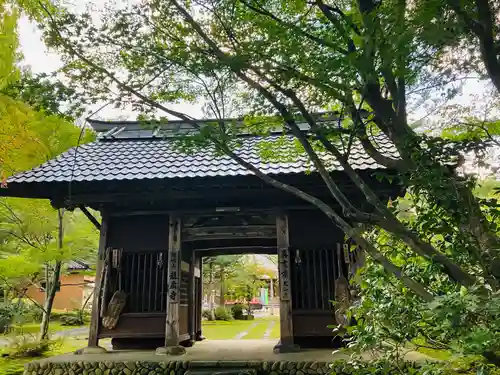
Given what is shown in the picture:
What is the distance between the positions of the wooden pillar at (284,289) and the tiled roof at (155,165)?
1.28m

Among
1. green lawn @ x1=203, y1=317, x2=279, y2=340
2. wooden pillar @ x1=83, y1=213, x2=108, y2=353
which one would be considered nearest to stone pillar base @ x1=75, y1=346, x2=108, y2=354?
wooden pillar @ x1=83, y1=213, x2=108, y2=353

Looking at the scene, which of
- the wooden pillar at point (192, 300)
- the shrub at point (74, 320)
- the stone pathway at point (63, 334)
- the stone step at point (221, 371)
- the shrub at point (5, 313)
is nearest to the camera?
the stone step at point (221, 371)

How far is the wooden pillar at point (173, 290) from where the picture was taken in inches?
270

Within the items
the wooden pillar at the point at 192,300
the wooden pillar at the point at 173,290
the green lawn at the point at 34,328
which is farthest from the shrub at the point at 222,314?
the wooden pillar at the point at 173,290

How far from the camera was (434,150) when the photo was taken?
263 centimetres

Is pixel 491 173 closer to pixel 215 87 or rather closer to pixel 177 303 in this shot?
pixel 215 87

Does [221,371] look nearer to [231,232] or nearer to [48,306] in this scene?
[231,232]

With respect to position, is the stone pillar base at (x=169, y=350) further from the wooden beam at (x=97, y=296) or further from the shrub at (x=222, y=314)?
the shrub at (x=222, y=314)

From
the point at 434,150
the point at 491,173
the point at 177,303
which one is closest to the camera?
the point at 434,150

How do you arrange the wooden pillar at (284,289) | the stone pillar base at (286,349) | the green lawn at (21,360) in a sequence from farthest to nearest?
the green lawn at (21,360) < the wooden pillar at (284,289) < the stone pillar base at (286,349)

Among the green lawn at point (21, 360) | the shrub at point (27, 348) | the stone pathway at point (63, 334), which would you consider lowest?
the stone pathway at point (63, 334)

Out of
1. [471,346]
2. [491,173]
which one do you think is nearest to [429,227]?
[491,173]

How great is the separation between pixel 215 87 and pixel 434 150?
1991 mm

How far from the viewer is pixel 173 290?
7137 millimetres
